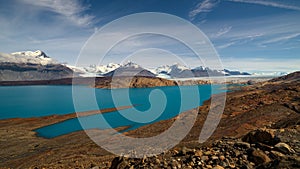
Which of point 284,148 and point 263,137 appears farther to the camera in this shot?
point 263,137

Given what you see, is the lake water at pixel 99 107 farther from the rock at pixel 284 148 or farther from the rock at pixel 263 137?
the rock at pixel 284 148

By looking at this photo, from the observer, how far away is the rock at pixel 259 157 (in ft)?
23.5

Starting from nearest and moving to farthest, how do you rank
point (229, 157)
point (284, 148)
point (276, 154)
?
point (276, 154)
point (284, 148)
point (229, 157)

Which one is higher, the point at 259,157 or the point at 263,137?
the point at 263,137

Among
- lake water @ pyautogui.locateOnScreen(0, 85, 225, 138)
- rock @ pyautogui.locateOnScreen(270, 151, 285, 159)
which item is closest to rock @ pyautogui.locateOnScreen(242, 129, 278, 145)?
rock @ pyautogui.locateOnScreen(270, 151, 285, 159)

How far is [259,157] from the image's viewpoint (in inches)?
288

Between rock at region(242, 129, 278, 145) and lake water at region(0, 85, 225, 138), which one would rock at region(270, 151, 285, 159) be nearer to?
rock at region(242, 129, 278, 145)

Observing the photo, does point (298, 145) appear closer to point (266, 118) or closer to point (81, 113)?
point (266, 118)

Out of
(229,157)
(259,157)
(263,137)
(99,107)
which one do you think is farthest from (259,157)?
(99,107)

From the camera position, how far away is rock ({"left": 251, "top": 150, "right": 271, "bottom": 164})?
716cm

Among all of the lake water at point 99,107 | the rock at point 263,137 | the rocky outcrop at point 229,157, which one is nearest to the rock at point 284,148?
the rocky outcrop at point 229,157

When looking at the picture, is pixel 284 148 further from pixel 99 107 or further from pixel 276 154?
pixel 99 107

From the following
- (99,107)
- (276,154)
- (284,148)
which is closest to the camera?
(276,154)

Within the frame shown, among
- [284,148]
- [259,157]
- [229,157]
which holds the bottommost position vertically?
[229,157]
